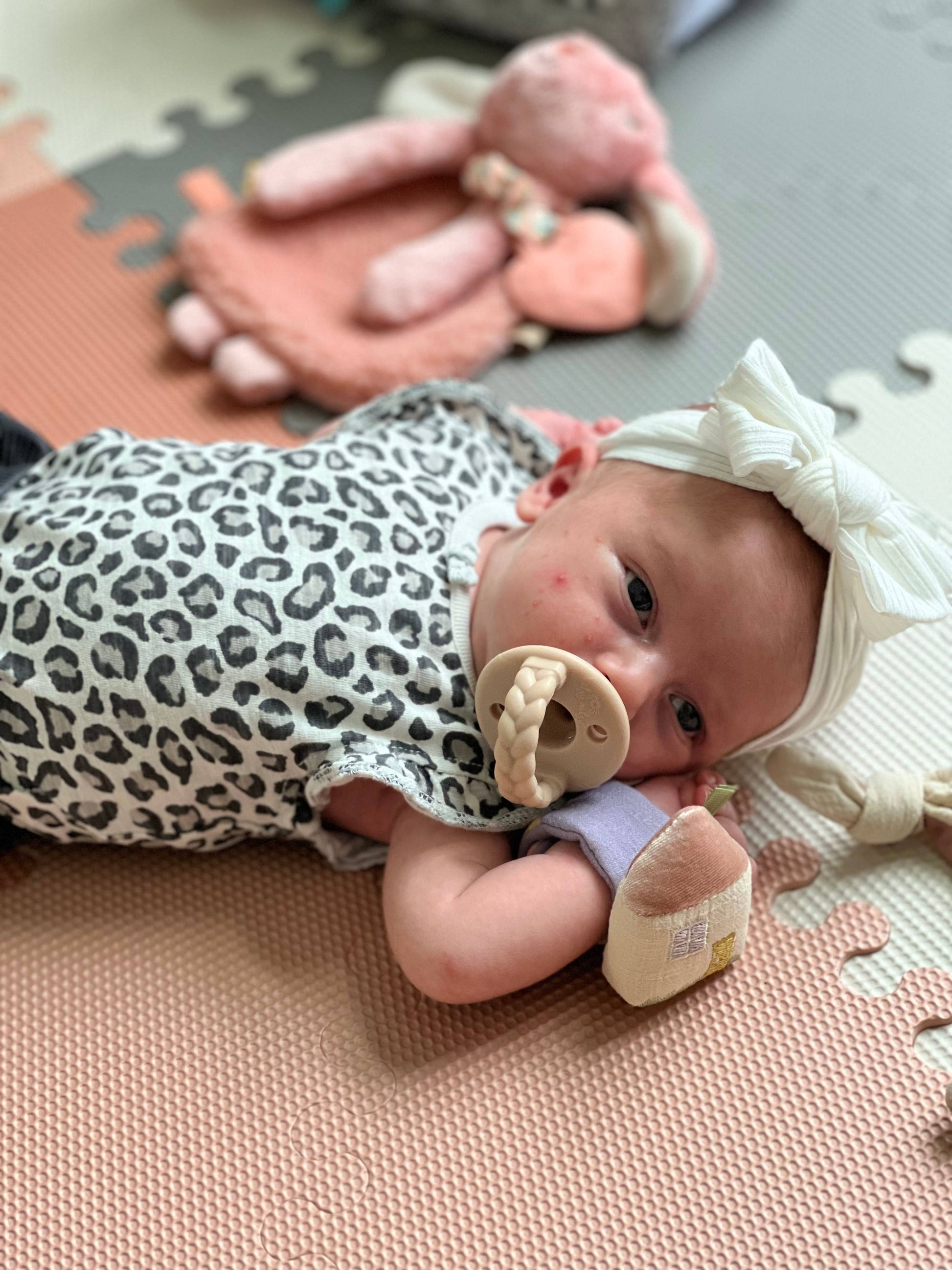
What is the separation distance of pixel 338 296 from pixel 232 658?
28.0 inches

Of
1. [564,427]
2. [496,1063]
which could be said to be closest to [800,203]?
[564,427]

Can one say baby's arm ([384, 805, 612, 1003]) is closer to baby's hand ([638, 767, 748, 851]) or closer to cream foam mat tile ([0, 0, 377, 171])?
baby's hand ([638, 767, 748, 851])

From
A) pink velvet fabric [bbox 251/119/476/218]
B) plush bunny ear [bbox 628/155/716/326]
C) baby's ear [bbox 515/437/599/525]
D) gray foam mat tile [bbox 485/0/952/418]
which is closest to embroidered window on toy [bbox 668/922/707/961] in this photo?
baby's ear [bbox 515/437/599/525]

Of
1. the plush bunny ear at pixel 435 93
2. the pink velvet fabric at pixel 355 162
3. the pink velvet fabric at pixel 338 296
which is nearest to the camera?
the pink velvet fabric at pixel 338 296

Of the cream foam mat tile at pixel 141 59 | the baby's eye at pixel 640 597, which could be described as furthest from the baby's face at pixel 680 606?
the cream foam mat tile at pixel 141 59

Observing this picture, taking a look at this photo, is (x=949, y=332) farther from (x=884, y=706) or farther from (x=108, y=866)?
(x=108, y=866)

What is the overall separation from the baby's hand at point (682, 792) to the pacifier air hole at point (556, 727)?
0.29 ft

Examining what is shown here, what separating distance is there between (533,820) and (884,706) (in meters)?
0.37

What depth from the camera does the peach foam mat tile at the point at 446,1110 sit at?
33.5 inches

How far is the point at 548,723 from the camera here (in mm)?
920

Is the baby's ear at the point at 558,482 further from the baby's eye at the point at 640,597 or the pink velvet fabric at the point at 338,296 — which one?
the pink velvet fabric at the point at 338,296

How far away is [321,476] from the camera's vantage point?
103 centimetres

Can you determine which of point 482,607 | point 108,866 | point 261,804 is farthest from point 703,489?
point 108,866

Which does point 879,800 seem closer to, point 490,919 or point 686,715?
point 686,715
